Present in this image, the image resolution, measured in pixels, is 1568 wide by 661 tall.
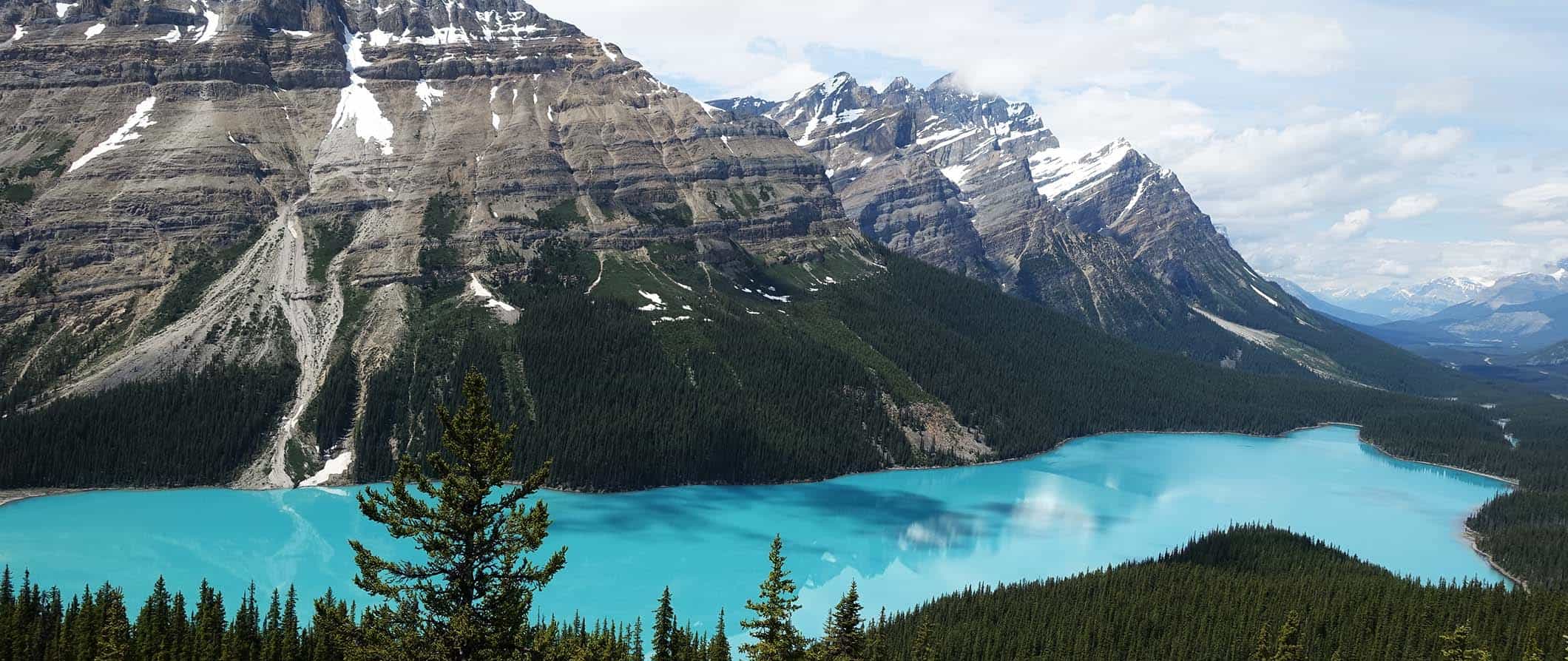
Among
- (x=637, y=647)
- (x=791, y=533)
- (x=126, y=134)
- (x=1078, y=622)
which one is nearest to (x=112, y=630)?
(x=637, y=647)

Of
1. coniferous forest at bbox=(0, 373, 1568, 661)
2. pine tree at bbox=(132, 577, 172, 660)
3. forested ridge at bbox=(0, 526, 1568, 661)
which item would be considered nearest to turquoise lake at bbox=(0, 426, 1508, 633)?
forested ridge at bbox=(0, 526, 1568, 661)

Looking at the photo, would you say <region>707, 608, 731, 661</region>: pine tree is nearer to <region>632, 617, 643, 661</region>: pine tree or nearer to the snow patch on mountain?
<region>632, 617, 643, 661</region>: pine tree

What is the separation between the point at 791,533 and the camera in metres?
127

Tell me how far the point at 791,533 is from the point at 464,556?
105m

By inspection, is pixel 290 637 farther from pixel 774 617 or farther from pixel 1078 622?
pixel 1078 622

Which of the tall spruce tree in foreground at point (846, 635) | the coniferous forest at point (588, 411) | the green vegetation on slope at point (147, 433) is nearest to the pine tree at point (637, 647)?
the tall spruce tree in foreground at point (846, 635)

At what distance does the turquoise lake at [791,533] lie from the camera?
10150cm

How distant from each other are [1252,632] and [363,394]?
11577 centimetres

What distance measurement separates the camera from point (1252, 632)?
81562 millimetres

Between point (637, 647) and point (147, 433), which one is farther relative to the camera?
point (147, 433)

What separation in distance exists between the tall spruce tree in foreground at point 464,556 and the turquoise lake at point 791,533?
232 feet

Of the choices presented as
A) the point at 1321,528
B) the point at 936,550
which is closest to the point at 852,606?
the point at 936,550

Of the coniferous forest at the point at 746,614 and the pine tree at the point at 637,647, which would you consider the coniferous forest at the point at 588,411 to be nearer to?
the coniferous forest at the point at 746,614

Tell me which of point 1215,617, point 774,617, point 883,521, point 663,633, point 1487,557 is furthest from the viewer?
point 883,521
